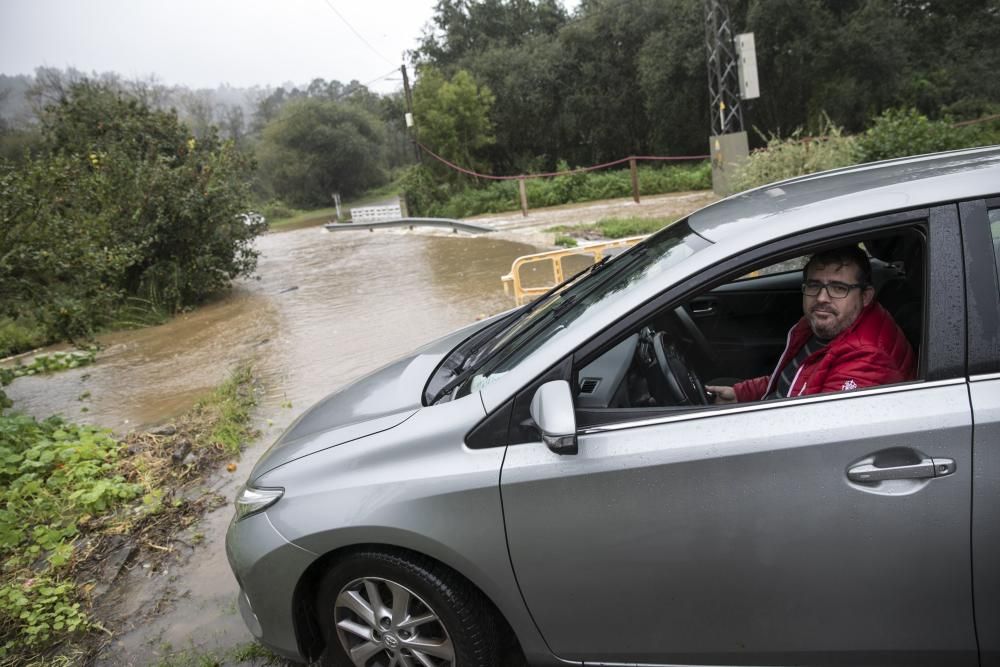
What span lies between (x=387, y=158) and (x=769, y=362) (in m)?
58.1

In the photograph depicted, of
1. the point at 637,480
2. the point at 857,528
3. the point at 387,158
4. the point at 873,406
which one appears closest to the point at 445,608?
the point at 637,480

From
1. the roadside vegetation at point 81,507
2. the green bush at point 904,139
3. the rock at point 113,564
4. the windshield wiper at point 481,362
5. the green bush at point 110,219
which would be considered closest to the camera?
the windshield wiper at point 481,362

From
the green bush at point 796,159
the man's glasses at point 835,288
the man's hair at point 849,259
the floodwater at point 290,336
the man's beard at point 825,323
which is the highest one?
the green bush at point 796,159

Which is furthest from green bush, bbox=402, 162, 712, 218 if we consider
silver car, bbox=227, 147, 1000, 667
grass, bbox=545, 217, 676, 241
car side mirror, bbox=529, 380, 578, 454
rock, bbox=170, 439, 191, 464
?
car side mirror, bbox=529, 380, 578, 454

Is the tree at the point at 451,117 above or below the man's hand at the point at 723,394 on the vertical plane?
above

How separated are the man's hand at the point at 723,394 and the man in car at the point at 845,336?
0.22 meters

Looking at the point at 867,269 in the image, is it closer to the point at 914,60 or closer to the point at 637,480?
the point at 637,480

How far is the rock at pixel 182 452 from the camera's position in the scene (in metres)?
5.09

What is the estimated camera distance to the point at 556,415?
1893 millimetres

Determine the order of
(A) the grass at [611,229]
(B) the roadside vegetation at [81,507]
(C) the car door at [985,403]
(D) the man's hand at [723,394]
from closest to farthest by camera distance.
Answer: (C) the car door at [985,403] → (D) the man's hand at [723,394] → (B) the roadside vegetation at [81,507] → (A) the grass at [611,229]

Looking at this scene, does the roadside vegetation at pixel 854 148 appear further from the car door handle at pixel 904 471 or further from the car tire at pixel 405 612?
the car tire at pixel 405 612

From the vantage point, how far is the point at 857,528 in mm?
1812

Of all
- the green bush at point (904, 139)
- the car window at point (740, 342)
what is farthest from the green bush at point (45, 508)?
the green bush at point (904, 139)

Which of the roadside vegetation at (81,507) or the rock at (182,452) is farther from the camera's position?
the rock at (182,452)
